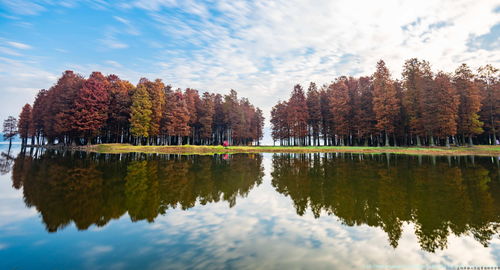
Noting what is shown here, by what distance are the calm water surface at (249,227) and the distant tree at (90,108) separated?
46794 mm

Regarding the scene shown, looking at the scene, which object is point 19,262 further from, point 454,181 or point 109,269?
point 454,181

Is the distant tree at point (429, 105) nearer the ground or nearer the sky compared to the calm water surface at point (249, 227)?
nearer the sky

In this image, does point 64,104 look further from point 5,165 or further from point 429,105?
point 429,105

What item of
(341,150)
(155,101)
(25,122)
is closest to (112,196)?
(341,150)

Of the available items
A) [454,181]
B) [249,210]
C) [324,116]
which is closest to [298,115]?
[324,116]

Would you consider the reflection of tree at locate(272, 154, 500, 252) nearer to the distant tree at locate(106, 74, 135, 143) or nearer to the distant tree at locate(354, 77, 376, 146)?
the distant tree at locate(354, 77, 376, 146)

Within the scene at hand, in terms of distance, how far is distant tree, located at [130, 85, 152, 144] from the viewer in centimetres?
5569

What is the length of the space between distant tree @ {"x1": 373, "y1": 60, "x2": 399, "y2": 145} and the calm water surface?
145ft

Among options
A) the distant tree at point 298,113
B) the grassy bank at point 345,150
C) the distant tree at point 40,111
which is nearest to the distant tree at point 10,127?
the distant tree at point 40,111

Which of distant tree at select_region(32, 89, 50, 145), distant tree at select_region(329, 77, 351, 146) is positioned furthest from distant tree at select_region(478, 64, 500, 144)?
distant tree at select_region(32, 89, 50, 145)

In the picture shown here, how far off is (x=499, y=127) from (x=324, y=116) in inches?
1489

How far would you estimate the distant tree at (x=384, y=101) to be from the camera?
173 feet

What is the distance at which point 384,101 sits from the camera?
54375mm

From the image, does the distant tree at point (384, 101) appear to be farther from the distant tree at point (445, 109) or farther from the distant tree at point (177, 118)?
the distant tree at point (177, 118)
